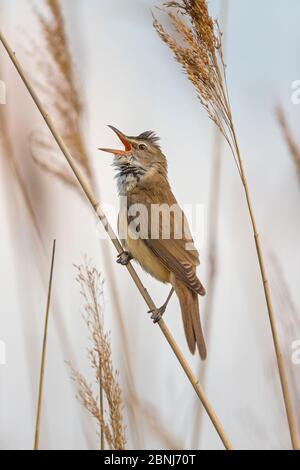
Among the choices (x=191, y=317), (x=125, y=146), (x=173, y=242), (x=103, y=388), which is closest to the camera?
(x=103, y=388)

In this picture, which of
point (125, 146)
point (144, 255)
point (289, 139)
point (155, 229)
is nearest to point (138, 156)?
point (125, 146)

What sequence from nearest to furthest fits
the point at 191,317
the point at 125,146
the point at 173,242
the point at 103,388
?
the point at 103,388 < the point at 191,317 < the point at 173,242 < the point at 125,146

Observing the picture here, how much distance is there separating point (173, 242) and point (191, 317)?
459 millimetres

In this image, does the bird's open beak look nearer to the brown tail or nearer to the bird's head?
the bird's head

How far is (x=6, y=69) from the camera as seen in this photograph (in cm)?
293

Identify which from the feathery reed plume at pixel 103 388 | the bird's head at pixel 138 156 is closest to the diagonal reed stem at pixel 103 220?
the feathery reed plume at pixel 103 388

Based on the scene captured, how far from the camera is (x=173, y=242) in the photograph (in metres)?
3.06

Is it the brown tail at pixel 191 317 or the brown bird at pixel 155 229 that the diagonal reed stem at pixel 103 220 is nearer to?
the brown tail at pixel 191 317

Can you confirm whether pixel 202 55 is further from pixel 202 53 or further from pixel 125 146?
pixel 125 146

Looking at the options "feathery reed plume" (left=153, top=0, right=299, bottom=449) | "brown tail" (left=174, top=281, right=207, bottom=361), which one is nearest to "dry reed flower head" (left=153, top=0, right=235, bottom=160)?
"feathery reed plume" (left=153, top=0, right=299, bottom=449)

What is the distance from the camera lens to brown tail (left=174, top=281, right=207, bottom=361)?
2631 millimetres

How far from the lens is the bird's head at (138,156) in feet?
10.9
